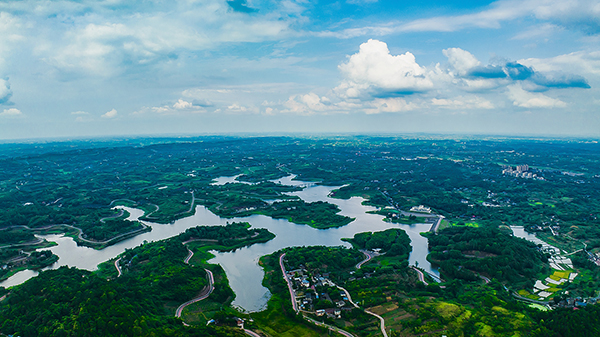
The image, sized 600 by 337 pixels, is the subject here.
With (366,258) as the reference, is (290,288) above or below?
above

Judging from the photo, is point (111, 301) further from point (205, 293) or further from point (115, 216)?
point (115, 216)

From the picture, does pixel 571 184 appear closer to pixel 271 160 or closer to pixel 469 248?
pixel 469 248

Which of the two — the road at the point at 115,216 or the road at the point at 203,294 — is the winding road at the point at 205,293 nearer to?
the road at the point at 203,294

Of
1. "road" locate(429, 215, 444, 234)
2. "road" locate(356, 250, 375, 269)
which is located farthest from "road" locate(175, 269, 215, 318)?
"road" locate(429, 215, 444, 234)

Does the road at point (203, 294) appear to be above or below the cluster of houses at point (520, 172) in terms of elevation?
below

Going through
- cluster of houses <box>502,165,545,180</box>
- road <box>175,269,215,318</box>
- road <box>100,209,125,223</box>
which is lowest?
road <box>175,269,215,318</box>

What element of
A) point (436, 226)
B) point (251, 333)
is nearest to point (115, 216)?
point (251, 333)

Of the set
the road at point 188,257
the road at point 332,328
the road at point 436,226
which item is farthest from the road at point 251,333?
the road at point 436,226

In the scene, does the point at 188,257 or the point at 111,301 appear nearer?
the point at 111,301

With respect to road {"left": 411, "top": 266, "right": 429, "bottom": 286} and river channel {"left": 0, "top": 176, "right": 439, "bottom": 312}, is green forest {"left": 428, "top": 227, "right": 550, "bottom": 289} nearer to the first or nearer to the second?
river channel {"left": 0, "top": 176, "right": 439, "bottom": 312}
